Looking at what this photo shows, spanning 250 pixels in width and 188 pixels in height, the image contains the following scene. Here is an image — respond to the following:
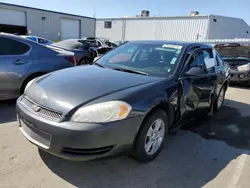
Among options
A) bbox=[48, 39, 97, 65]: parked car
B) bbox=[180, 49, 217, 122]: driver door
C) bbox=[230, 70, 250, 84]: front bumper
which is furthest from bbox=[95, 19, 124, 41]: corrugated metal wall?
bbox=[180, 49, 217, 122]: driver door

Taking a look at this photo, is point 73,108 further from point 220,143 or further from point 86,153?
point 220,143

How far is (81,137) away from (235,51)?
909 cm

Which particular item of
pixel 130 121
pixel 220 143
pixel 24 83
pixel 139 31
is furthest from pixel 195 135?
pixel 139 31

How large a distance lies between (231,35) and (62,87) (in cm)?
2877

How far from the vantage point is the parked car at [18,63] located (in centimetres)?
442

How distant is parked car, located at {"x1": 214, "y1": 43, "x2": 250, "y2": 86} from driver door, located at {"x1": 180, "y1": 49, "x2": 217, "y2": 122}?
4836 millimetres

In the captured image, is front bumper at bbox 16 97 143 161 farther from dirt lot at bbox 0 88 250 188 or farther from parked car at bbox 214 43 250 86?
parked car at bbox 214 43 250 86

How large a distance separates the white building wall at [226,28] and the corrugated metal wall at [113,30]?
11.7 meters

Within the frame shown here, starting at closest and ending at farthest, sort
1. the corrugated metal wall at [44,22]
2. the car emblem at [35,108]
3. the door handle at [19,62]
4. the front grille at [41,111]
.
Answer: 1. the front grille at [41,111]
2. the car emblem at [35,108]
3. the door handle at [19,62]
4. the corrugated metal wall at [44,22]

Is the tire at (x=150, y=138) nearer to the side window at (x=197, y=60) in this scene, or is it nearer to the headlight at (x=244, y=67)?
A: the side window at (x=197, y=60)

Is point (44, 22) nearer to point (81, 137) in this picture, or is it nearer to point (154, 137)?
point (154, 137)

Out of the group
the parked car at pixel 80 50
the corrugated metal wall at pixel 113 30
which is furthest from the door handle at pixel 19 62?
the corrugated metal wall at pixel 113 30

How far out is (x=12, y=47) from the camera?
4.58m

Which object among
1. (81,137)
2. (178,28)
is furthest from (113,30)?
(81,137)
